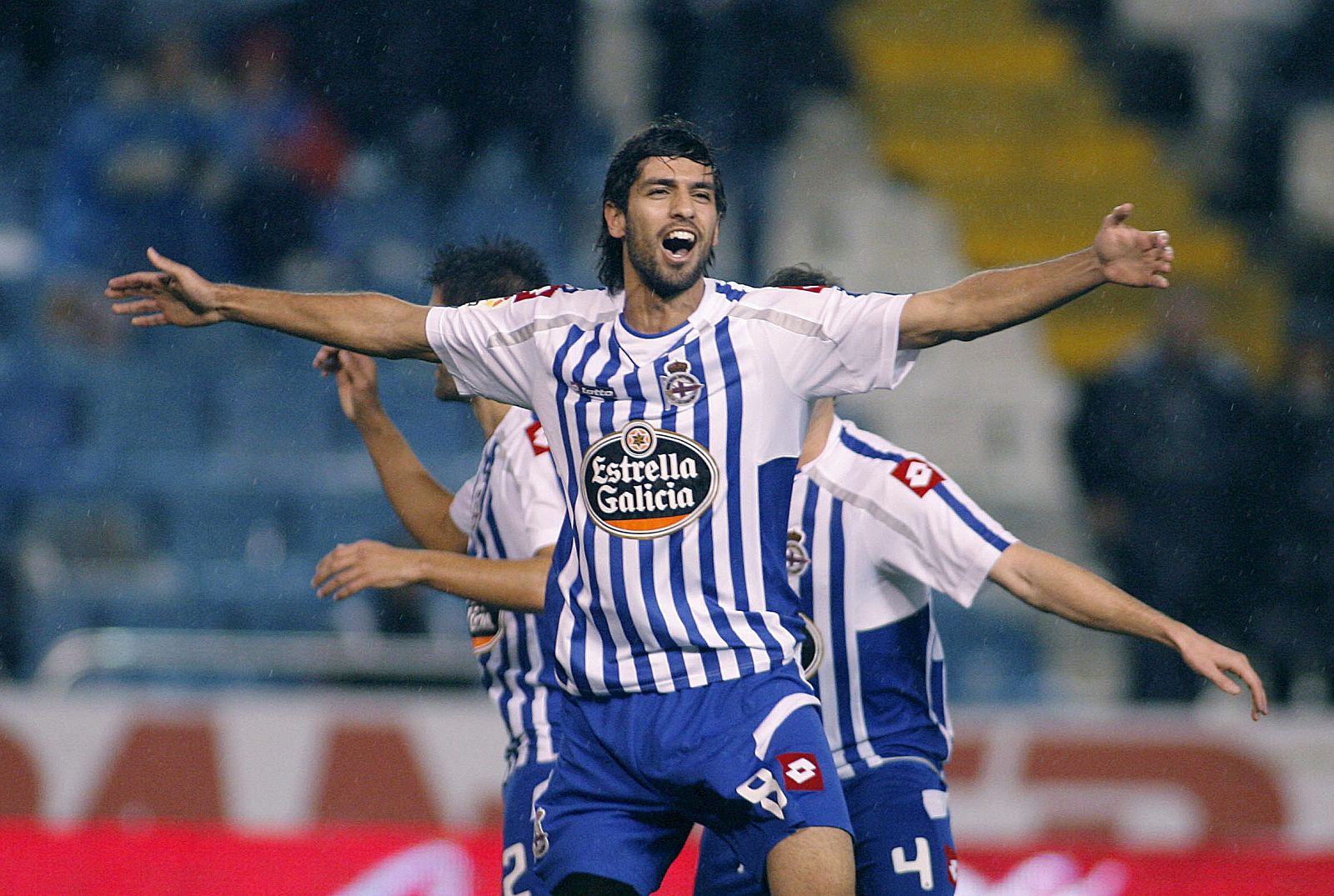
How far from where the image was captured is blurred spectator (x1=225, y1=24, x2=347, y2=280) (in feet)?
30.2

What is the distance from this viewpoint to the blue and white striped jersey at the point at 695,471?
342 cm

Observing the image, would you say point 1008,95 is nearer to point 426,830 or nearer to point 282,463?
point 282,463

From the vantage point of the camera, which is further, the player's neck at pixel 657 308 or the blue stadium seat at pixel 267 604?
the blue stadium seat at pixel 267 604

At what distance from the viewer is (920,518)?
389cm

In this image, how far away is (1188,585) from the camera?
8.00 meters

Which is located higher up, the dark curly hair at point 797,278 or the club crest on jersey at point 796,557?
the dark curly hair at point 797,278

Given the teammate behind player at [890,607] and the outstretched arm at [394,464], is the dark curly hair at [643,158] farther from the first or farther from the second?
the outstretched arm at [394,464]

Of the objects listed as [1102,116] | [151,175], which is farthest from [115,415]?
[1102,116]

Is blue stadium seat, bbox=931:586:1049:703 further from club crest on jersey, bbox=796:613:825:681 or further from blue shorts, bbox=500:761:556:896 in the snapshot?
blue shorts, bbox=500:761:556:896

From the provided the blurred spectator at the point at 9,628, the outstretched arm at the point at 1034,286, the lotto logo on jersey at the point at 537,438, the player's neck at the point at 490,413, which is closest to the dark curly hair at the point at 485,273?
the player's neck at the point at 490,413

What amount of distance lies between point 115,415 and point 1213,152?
252 inches

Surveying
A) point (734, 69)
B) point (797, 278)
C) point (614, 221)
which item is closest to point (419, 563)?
point (614, 221)

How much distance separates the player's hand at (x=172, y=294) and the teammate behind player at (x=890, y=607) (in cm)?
129

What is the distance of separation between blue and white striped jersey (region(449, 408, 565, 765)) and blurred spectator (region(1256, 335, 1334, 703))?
4.89m
